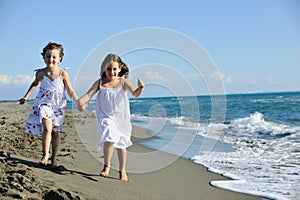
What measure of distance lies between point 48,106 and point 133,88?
1034 mm

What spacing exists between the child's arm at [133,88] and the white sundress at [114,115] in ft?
0.28

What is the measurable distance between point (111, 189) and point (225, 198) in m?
1.16

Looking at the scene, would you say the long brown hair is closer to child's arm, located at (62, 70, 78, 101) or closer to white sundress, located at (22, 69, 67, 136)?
child's arm, located at (62, 70, 78, 101)

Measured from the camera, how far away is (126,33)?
4652 mm

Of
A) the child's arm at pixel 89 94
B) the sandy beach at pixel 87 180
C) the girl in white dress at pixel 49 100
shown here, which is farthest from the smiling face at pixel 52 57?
the sandy beach at pixel 87 180

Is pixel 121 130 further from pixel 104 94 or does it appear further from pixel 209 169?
pixel 209 169

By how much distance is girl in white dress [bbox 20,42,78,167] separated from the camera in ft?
13.2

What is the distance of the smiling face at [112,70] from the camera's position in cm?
412

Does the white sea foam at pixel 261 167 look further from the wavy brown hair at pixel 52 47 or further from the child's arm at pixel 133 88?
the wavy brown hair at pixel 52 47

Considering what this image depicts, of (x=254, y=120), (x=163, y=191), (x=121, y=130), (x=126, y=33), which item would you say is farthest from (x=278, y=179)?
(x=254, y=120)

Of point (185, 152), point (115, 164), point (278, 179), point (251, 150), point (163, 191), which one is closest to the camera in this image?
point (163, 191)

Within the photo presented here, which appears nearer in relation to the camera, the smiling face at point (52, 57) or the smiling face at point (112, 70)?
the smiling face at point (112, 70)

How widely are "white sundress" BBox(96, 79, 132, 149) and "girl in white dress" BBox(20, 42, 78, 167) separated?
0.34 meters

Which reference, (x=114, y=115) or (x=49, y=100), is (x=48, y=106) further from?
(x=114, y=115)
